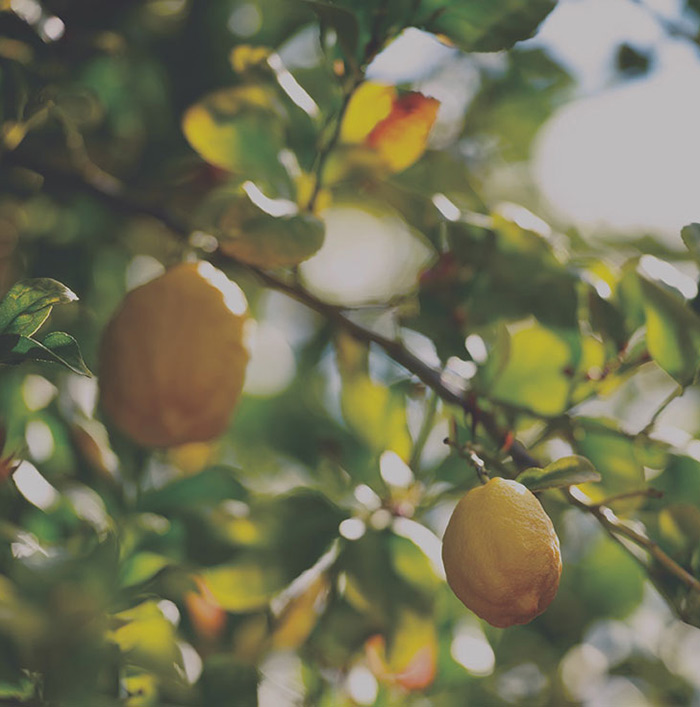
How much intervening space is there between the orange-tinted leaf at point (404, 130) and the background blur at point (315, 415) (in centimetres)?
2

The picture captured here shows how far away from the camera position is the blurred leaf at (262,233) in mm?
630

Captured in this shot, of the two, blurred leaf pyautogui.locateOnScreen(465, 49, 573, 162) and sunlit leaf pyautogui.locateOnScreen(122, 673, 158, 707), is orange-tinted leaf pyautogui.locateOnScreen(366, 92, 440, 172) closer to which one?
blurred leaf pyautogui.locateOnScreen(465, 49, 573, 162)

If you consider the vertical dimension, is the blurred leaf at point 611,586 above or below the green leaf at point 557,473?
below

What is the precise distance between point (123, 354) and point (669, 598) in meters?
0.50

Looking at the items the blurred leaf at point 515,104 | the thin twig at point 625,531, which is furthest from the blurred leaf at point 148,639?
the blurred leaf at point 515,104

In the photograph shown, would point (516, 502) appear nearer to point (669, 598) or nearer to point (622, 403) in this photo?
point (669, 598)

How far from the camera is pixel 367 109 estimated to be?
76 cm

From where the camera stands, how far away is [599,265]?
812 millimetres

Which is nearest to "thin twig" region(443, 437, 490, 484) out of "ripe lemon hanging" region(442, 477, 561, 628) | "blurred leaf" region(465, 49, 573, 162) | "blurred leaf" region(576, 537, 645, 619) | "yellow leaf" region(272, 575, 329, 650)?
"ripe lemon hanging" region(442, 477, 561, 628)

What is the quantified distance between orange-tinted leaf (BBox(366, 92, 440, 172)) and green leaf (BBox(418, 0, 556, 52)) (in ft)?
0.32

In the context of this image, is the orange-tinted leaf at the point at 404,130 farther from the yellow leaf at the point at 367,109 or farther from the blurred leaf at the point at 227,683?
the blurred leaf at the point at 227,683

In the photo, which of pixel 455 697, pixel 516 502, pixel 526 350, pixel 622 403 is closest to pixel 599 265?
pixel 526 350

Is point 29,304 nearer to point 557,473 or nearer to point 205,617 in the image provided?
point 557,473

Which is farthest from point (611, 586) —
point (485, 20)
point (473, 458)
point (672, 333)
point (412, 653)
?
point (485, 20)
